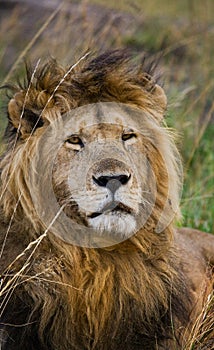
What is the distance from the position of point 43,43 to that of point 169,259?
18.0ft

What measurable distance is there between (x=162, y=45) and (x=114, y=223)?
477 centimetres

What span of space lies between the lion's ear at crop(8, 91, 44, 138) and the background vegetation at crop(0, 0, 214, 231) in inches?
80.7

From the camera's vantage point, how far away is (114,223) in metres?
4.04

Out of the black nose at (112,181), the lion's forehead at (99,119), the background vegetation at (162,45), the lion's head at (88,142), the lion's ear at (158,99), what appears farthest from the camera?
the background vegetation at (162,45)

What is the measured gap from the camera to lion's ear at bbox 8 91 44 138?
14.3 ft

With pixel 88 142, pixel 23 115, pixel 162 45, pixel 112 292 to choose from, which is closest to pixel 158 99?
pixel 88 142

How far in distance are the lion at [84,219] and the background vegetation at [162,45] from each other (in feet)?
6.27

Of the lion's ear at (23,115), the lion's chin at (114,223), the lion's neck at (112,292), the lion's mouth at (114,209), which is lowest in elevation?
the lion's neck at (112,292)

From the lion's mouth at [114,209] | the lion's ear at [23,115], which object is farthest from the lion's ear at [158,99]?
Result: the lion's mouth at [114,209]

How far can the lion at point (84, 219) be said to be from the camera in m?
4.20

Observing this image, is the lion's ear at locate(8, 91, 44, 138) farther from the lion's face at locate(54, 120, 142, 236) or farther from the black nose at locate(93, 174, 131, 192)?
the black nose at locate(93, 174, 131, 192)

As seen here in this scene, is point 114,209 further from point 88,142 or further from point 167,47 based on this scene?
point 167,47

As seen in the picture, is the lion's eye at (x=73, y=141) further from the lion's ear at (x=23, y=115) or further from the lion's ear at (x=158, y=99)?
the lion's ear at (x=158, y=99)

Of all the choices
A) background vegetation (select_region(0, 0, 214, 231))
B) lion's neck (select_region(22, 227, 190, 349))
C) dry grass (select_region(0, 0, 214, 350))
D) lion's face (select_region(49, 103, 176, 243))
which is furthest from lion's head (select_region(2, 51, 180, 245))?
background vegetation (select_region(0, 0, 214, 231))
